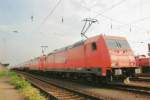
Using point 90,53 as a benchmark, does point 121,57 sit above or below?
below

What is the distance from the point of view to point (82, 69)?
20.8m

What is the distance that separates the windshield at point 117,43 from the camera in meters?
18.5

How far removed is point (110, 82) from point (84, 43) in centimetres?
314

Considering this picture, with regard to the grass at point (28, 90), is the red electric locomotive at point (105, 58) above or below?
above

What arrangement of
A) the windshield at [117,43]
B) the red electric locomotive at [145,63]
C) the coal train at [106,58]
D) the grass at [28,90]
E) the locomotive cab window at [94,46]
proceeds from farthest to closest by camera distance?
the red electric locomotive at [145,63] < the locomotive cab window at [94,46] < the windshield at [117,43] < the coal train at [106,58] < the grass at [28,90]

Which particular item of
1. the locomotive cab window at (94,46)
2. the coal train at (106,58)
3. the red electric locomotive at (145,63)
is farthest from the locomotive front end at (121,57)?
the red electric locomotive at (145,63)

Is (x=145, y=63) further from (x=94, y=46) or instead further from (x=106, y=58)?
(x=106, y=58)

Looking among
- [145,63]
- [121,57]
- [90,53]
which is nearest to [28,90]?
[90,53]

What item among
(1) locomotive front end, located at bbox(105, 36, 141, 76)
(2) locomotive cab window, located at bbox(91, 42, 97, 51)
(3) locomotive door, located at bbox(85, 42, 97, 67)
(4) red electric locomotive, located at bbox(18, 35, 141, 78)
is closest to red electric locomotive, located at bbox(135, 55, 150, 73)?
(4) red electric locomotive, located at bbox(18, 35, 141, 78)

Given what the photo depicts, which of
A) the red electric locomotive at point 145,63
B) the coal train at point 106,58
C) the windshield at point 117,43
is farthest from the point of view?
the red electric locomotive at point 145,63

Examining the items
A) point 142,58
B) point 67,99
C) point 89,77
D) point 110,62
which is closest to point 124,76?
point 110,62

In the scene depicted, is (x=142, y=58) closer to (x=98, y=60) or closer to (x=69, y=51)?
(x=69, y=51)

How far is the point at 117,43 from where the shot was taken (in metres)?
19.0

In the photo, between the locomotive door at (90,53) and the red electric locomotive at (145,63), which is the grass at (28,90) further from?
the red electric locomotive at (145,63)
